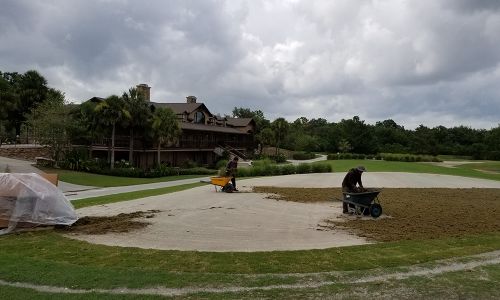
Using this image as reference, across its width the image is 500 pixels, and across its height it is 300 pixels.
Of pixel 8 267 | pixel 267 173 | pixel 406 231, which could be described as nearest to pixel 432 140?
pixel 267 173

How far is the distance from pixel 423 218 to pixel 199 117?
58780mm

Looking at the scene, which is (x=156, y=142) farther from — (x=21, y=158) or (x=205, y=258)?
(x=205, y=258)

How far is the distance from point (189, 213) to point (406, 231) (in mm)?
7500

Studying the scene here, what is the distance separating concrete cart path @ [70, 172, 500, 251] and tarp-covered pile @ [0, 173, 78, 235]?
168 centimetres

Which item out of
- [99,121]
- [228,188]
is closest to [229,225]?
[228,188]

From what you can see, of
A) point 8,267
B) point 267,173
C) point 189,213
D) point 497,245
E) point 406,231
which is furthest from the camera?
point 267,173

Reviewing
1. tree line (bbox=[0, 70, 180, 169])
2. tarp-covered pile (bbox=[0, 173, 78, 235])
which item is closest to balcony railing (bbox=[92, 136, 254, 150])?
tree line (bbox=[0, 70, 180, 169])

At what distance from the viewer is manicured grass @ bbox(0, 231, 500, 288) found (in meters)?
7.72

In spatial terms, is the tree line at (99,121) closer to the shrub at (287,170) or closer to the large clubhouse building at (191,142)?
the large clubhouse building at (191,142)

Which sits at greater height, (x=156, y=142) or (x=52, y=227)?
(x=156, y=142)

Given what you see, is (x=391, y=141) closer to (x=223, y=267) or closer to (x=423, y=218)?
(x=423, y=218)

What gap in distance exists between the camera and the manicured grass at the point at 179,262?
7.72 meters

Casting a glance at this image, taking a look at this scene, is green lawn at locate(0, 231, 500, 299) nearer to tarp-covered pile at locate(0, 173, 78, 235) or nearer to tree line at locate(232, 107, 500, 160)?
tarp-covered pile at locate(0, 173, 78, 235)

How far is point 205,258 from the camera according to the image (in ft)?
30.5
